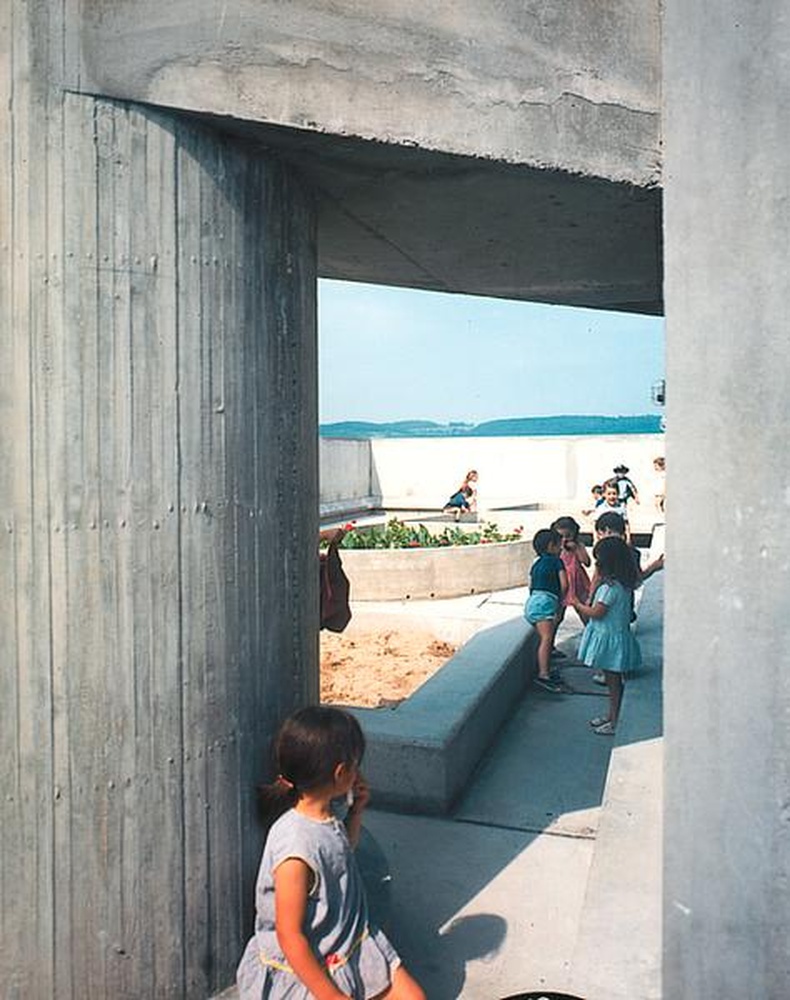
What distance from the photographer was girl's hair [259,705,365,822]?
254 centimetres

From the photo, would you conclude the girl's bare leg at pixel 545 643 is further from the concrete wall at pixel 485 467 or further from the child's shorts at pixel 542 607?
the concrete wall at pixel 485 467

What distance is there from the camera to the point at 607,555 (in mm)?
6141

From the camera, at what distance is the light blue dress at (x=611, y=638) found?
5961mm

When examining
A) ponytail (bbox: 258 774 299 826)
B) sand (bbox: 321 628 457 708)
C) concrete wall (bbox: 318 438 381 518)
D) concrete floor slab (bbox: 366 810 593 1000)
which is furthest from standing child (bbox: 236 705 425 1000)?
concrete wall (bbox: 318 438 381 518)

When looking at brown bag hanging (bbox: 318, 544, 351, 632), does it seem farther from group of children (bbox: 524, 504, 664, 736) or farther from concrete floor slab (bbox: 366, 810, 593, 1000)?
group of children (bbox: 524, 504, 664, 736)

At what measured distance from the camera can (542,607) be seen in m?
7.43

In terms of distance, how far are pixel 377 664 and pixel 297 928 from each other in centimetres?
618

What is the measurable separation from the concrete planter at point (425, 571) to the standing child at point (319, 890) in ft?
29.7

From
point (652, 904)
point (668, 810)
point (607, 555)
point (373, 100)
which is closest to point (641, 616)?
point (607, 555)

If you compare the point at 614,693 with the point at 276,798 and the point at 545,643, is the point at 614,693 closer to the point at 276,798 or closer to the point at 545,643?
the point at 545,643

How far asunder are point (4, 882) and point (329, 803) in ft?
Result: 3.61

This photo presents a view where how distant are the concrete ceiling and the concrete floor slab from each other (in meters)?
3.07

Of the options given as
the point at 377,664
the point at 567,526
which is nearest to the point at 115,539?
the point at 567,526

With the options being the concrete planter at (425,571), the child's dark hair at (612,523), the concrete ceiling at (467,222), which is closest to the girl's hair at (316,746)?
the concrete ceiling at (467,222)
